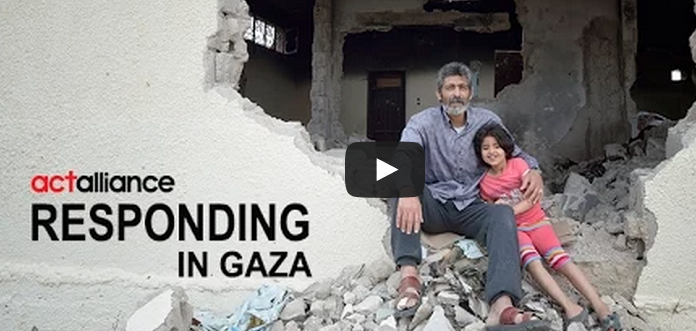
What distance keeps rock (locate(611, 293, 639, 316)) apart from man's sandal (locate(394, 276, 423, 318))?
109cm

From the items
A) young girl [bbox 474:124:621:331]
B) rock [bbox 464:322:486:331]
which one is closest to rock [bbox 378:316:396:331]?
rock [bbox 464:322:486:331]

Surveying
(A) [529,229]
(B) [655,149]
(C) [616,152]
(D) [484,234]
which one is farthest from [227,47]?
(C) [616,152]

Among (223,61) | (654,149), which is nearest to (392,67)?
(654,149)

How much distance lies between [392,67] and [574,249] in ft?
32.1

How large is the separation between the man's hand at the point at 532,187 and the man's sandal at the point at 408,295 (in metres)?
0.65

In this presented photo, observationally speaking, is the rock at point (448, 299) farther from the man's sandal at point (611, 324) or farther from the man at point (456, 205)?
the man's sandal at point (611, 324)

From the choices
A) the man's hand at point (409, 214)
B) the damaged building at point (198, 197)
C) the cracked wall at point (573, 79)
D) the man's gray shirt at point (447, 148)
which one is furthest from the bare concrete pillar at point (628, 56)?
the man's hand at point (409, 214)

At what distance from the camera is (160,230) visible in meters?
3.45

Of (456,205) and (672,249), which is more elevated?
(456,205)

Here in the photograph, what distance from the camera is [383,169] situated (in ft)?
10.5

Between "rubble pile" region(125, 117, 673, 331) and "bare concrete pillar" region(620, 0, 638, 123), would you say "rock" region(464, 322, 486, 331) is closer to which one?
"rubble pile" region(125, 117, 673, 331)

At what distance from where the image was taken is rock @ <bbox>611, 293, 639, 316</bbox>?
308 centimetres

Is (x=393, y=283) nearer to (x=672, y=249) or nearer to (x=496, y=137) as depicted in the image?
(x=496, y=137)

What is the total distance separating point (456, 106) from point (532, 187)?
529mm
